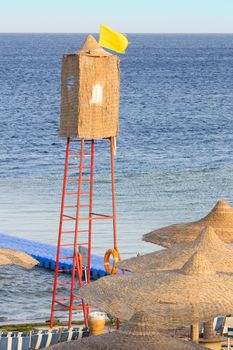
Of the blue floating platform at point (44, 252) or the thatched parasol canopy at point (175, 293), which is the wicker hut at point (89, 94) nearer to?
the thatched parasol canopy at point (175, 293)

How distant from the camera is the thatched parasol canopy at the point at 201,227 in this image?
24.6 meters

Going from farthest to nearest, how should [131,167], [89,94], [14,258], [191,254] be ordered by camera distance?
[131,167] < [14,258] < [89,94] < [191,254]

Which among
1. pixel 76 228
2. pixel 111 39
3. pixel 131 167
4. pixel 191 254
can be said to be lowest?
pixel 131 167

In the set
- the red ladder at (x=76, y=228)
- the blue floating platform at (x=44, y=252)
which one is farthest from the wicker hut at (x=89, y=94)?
the blue floating platform at (x=44, y=252)

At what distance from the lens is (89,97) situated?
21.3 meters

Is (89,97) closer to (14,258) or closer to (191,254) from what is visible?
(191,254)

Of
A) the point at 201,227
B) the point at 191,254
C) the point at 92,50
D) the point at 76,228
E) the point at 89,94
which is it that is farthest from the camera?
the point at 201,227

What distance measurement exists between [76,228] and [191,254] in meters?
2.32

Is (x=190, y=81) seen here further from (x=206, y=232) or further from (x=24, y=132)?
(x=206, y=232)

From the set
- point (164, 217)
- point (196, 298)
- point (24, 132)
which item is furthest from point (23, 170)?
point (196, 298)

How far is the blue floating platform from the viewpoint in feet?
102

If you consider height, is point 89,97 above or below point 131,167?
above

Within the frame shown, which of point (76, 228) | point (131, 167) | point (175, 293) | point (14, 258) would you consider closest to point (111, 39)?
point (76, 228)

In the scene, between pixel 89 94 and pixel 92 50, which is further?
pixel 92 50
